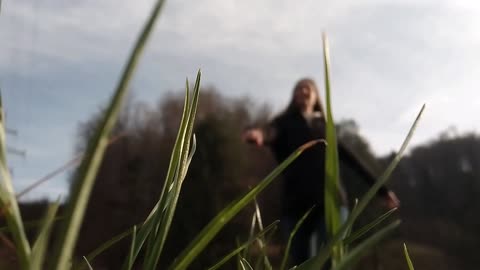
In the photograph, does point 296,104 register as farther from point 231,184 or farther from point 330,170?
point 231,184

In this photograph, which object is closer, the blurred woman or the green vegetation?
the green vegetation

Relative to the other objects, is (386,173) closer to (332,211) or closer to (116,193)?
(332,211)

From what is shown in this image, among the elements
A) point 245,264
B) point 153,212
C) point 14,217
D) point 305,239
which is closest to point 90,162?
point 14,217

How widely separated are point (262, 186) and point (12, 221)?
0.39 feet

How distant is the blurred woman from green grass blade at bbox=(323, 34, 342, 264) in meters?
2.18

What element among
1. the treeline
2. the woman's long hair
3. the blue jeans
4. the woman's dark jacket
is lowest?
the treeline

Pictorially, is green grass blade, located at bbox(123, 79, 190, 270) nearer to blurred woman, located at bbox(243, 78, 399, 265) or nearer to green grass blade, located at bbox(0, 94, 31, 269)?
green grass blade, located at bbox(0, 94, 31, 269)

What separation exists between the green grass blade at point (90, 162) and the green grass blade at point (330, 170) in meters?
0.10

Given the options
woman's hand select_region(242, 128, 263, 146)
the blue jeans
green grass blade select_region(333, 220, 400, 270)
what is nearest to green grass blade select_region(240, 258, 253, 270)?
green grass blade select_region(333, 220, 400, 270)

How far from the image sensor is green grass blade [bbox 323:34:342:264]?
0.75ft

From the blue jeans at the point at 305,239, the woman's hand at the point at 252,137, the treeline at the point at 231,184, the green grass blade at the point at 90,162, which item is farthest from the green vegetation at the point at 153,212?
the treeline at the point at 231,184

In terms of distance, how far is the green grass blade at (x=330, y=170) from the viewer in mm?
229

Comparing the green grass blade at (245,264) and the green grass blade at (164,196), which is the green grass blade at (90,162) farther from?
the green grass blade at (245,264)

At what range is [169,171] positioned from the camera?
0.90 feet
